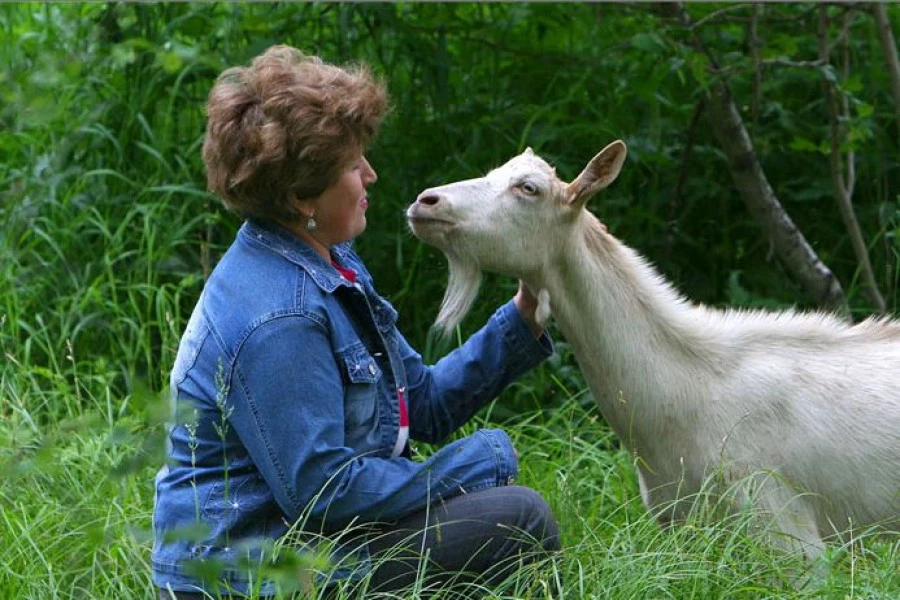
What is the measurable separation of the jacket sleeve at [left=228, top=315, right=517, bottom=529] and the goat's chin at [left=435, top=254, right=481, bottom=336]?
642 mm

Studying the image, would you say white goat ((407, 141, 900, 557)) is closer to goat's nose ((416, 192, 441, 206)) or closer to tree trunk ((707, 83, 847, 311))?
goat's nose ((416, 192, 441, 206))

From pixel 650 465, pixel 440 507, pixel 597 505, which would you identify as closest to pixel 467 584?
pixel 440 507

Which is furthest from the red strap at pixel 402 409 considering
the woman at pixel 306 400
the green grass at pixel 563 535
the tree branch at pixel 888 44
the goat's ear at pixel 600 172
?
the tree branch at pixel 888 44

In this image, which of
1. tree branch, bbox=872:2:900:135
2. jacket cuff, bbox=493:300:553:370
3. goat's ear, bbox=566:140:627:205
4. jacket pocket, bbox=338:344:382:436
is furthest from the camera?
tree branch, bbox=872:2:900:135

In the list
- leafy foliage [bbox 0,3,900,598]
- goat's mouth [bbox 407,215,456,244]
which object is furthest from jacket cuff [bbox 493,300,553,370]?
leafy foliage [bbox 0,3,900,598]

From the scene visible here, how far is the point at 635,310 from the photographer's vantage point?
3543mm

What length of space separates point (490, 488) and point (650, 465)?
0.62 metres

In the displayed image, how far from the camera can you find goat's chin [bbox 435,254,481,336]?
3.49 metres

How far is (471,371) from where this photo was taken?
3.49m

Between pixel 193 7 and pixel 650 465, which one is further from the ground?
pixel 193 7

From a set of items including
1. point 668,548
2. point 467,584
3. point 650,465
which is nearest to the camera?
point 467,584

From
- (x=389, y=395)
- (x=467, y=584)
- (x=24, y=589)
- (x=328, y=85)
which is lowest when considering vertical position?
(x=24, y=589)

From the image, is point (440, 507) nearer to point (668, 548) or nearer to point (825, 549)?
point (668, 548)

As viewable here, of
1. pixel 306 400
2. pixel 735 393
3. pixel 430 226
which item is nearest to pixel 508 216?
pixel 430 226
